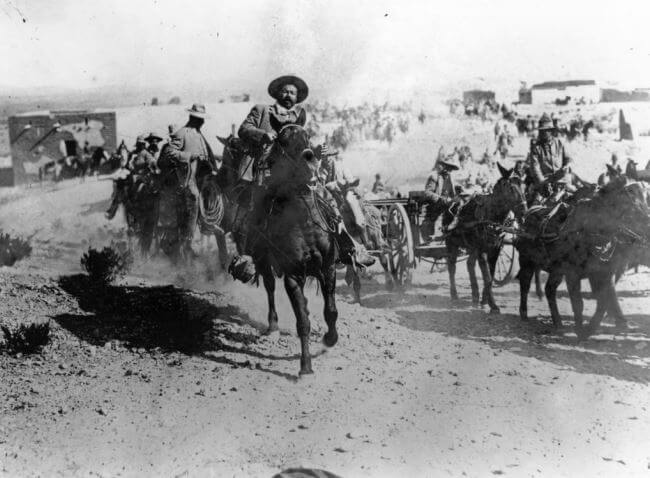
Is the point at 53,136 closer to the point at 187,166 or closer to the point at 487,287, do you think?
the point at 187,166

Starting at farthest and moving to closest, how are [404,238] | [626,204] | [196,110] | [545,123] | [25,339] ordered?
[404,238]
[545,123]
[196,110]
[626,204]
[25,339]

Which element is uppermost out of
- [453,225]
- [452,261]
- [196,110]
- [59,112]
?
[59,112]

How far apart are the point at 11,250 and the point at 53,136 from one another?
4.96 meters

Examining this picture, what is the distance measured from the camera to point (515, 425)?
5.92 meters

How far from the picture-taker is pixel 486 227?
1006 cm

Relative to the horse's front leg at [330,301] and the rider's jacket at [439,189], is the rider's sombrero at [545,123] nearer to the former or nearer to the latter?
the rider's jacket at [439,189]

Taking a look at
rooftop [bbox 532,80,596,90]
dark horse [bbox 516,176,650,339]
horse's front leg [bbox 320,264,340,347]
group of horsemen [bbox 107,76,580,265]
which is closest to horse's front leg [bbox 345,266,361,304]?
group of horsemen [bbox 107,76,580,265]

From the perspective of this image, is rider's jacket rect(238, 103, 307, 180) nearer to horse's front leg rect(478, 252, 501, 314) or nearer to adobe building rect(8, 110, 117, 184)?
horse's front leg rect(478, 252, 501, 314)

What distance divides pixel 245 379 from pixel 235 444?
1.17m

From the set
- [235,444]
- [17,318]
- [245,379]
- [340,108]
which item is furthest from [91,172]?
[235,444]

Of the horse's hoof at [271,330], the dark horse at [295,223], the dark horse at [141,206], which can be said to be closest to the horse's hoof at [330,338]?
the dark horse at [295,223]

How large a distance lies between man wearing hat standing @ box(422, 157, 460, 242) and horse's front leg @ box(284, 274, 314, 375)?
473 centimetres

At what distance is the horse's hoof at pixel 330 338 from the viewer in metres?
7.52

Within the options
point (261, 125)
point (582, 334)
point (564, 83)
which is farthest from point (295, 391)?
point (564, 83)
